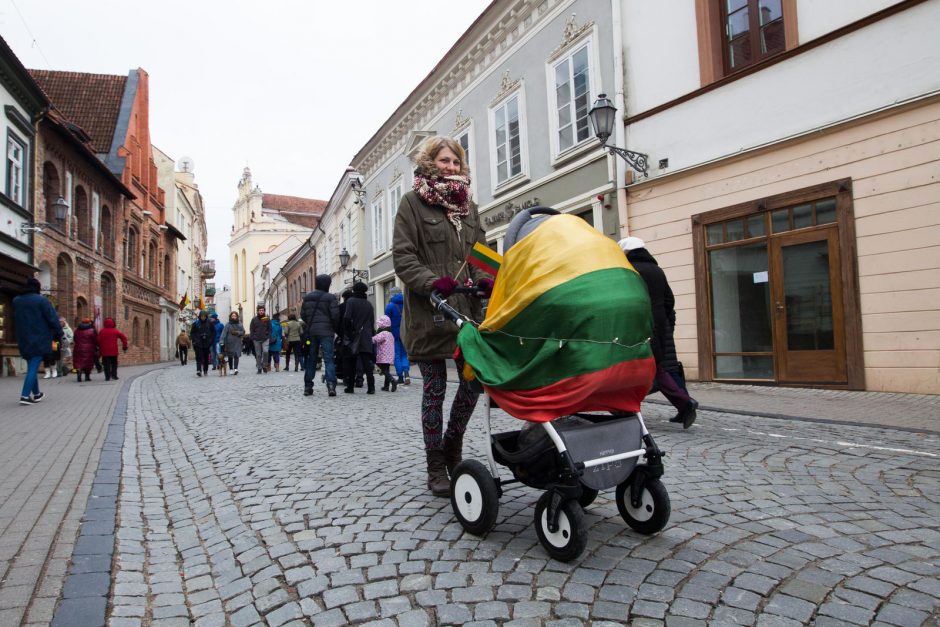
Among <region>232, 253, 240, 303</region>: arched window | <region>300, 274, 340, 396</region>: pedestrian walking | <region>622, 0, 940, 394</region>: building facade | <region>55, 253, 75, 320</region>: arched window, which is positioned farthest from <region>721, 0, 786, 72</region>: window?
<region>232, 253, 240, 303</region>: arched window

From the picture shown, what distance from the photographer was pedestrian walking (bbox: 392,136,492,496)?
332 cm

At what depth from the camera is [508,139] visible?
52.3 ft

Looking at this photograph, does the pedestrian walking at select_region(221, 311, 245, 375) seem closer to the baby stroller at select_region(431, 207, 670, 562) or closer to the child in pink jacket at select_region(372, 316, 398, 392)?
the child in pink jacket at select_region(372, 316, 398, 392)

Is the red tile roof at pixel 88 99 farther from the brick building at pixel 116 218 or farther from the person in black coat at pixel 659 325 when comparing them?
the person in black coat at pixel 659 325

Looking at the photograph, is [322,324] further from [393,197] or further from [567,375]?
[393,197]

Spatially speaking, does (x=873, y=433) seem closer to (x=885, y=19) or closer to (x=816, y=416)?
(x=816, y=416)

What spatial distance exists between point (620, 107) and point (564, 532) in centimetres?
1087

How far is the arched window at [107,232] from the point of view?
26198 mm

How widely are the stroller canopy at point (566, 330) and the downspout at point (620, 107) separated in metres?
9.58

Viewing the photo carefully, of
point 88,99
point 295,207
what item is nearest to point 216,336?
point 88,99

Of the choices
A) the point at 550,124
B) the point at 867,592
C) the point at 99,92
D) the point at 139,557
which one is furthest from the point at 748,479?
the point at 99,92

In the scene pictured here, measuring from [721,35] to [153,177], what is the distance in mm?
33501

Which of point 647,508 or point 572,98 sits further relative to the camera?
point 572,98

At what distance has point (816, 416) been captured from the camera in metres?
6.45
